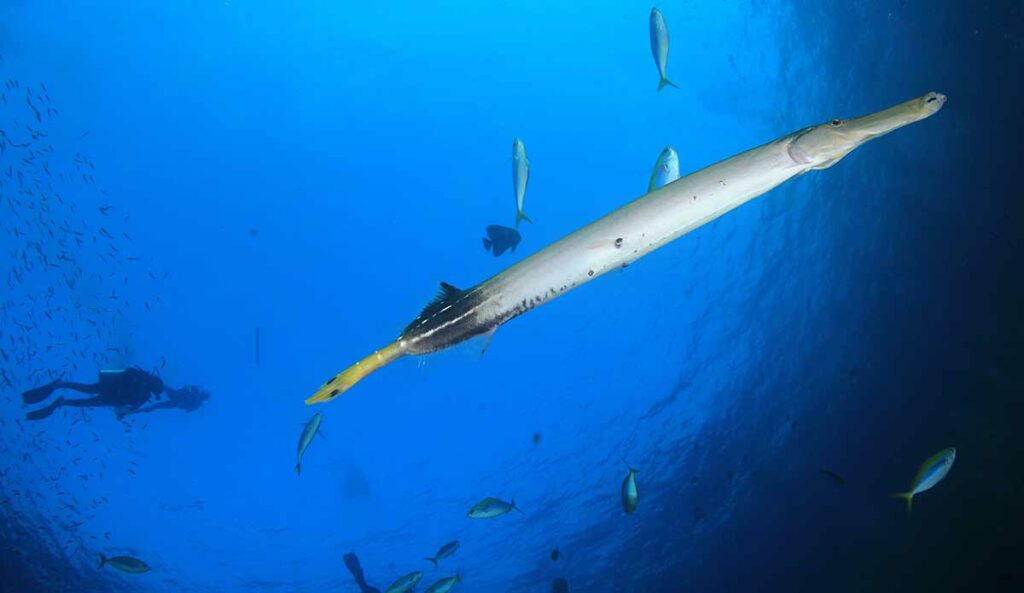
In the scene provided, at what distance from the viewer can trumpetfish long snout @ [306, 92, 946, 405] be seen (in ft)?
6.90

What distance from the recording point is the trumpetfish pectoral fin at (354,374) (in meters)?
2.06

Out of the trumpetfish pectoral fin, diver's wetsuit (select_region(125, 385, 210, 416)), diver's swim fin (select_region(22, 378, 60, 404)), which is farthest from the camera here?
diver's wetsuit (select_region(125, 385, 210, 416))

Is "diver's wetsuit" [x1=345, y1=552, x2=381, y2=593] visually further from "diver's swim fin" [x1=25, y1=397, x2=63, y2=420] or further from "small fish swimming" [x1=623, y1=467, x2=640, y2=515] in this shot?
"small fish swimming" [x1=623, y1=467, x2=640, y2=515]

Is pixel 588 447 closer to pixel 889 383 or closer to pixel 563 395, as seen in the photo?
pixel 563 395

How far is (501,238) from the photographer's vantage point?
8.25 metres

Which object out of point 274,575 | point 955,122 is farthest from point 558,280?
point 274,575

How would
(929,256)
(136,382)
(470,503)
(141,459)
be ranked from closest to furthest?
(136,382)
(929,256)
(141,459)
(470,503)

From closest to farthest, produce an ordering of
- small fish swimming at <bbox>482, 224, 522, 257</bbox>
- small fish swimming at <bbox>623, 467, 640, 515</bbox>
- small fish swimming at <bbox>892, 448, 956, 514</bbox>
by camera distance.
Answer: small fish swimming at <bbox>892, 448, 956, 514</bbox>, small fish swimming at <bbox>623, 467, 640, 515</bbox>, small fish swimming at <bbox>482, 224, 522, 257</bbox>

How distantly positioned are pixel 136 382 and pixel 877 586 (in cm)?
2867

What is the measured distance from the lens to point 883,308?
19484mm

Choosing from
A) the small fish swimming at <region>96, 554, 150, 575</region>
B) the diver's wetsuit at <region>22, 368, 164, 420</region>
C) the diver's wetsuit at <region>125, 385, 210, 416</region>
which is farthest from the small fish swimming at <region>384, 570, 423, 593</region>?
the diver's wetsuit at <region>125, 385, 210, 416</region>

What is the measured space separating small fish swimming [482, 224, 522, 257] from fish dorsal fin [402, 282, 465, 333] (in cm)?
583

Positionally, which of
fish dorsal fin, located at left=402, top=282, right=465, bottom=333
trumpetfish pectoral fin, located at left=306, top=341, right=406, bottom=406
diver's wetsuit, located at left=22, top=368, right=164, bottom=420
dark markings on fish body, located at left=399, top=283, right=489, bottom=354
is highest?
diver's wetsuit, located at left=22, top=368, right=164, bottom=420

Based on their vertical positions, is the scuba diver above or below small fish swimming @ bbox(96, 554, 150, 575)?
above
